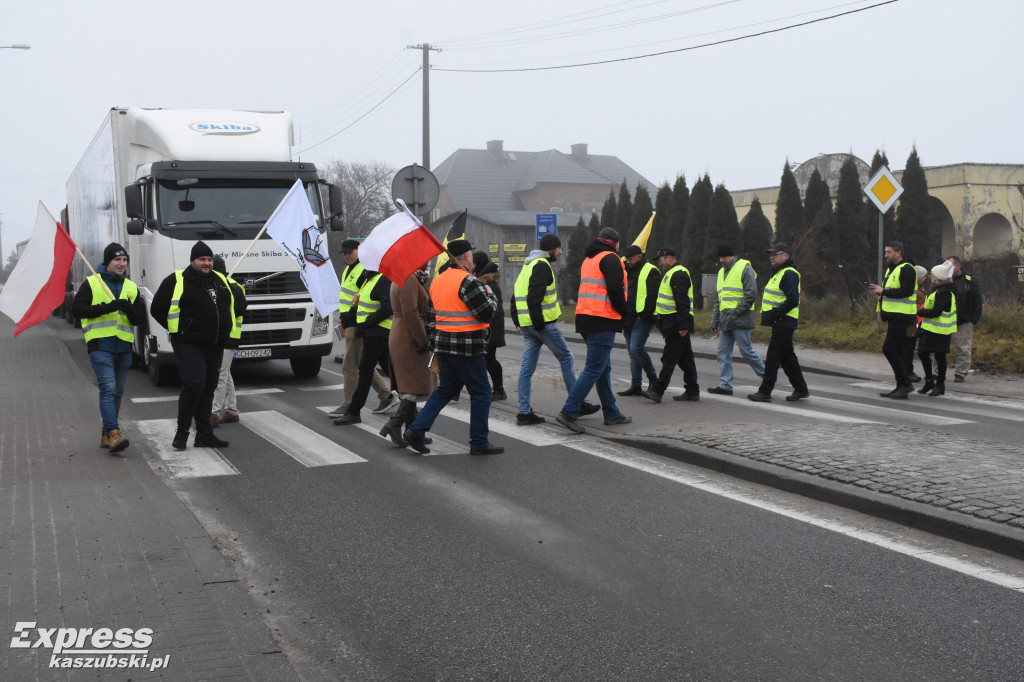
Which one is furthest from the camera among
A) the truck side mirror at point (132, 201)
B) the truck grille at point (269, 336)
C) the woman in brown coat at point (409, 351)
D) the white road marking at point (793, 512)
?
the truck grille at point (269, 336)

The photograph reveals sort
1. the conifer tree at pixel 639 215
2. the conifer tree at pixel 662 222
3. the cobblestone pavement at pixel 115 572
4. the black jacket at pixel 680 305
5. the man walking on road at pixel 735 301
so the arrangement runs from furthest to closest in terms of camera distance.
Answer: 1. the conifer tree at pixel 639 215
2. the conifer tree at pixel 662 222
3. the man walking on road at pixel 735 301
4. the black jacket at pixel 680 305
5. the cobblestone pavement at pixel 115 572

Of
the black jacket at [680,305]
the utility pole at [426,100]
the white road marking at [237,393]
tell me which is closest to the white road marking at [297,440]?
the white road marking at [237,393]

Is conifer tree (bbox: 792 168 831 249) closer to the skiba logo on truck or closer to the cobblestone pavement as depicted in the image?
the skiba logo on truck

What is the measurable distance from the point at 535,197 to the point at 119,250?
223ft

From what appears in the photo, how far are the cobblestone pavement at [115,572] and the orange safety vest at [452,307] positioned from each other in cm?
257

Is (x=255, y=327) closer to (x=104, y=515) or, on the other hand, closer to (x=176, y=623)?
(x=104, y=515)

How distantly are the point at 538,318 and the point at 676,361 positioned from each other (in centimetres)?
243

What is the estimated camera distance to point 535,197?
247ft

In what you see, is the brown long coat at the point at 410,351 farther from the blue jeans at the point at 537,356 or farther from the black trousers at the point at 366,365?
the blue jeans at the point at 537,356

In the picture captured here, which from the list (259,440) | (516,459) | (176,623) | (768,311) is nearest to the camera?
(176,623)

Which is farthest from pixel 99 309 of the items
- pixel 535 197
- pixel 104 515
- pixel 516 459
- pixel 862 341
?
pixel 535 197

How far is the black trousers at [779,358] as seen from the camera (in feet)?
36.3

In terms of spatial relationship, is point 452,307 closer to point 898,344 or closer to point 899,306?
point 899,306

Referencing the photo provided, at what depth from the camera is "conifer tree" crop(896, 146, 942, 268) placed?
103 feet
